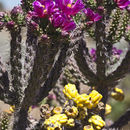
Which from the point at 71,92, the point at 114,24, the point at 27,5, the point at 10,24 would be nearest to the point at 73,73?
the point at 114,24

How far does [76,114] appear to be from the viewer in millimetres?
3102

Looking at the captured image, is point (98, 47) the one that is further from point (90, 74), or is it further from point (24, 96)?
point (24, 96)

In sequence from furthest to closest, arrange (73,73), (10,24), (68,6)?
(73,73) < (10,24) < (68,6)

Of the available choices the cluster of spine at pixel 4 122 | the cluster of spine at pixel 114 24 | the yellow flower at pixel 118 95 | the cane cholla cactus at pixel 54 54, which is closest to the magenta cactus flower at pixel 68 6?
the cane cholla cactus at pixel 54 54

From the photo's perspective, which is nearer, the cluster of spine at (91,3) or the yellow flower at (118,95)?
the cluster of spine at (91,3)

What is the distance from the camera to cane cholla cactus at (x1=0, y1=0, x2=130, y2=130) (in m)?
2.53

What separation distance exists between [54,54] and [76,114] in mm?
741

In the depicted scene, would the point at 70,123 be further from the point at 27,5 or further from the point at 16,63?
the point at 27,5

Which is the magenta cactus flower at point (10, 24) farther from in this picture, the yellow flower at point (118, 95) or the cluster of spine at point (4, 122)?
the yellow flower at point (118, 95)

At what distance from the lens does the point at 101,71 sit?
3.90 metres

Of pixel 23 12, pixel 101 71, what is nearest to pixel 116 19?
pixel 101 71

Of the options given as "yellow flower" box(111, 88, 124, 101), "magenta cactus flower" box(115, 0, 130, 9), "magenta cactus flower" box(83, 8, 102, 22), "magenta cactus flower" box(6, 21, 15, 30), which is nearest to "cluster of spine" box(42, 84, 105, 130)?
"magenta cactus flower" box(83, 8, 102, 22)

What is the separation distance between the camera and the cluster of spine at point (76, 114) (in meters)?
3.04

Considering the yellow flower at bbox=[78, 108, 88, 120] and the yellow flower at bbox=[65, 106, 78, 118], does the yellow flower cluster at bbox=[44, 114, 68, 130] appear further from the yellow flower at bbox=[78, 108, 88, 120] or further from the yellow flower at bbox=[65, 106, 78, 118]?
the yellow flower at bbox=[78, 108, 88, 120]
